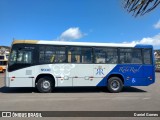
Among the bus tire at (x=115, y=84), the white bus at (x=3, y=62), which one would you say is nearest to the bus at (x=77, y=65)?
the bus tire at (x=115, y=84)

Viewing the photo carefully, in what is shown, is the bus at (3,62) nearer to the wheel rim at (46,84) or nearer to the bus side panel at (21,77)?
the bus side panel at (21,77)

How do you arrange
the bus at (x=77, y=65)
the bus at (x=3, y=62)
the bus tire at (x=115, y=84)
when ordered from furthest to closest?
the bus at (x=3, y=62) → the bus tire at (x=115, y=84) → the bus at (x=77, y=65)

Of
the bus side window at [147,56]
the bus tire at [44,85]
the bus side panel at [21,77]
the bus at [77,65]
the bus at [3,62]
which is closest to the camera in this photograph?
the bus side panel at [21,77]

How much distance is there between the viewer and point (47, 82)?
14.2 metres

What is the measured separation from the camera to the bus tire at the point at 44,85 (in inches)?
553

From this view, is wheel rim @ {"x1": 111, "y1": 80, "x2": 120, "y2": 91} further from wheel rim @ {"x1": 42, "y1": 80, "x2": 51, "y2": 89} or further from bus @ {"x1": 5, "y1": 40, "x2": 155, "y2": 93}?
wheel rim @ {"x1": 42, "y1": 80, "x2": 51, "y2": 89}

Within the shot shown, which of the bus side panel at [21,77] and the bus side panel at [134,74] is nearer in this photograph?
the bus side panel at [21,77]

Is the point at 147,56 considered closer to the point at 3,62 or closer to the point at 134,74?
the point at 134,74

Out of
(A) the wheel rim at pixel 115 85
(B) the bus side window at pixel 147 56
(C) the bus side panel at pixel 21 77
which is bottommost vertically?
(A) the wheel rim at pixel 115 85

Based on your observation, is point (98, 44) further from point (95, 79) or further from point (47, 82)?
point (47, 82)

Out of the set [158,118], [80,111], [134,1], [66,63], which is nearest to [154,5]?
[134,1]

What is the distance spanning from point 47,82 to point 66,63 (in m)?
1.50

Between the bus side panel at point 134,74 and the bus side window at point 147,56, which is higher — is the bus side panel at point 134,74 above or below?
below

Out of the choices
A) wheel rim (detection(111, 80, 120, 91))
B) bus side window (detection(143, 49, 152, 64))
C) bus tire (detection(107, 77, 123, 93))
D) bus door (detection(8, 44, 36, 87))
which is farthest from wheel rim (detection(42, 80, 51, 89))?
bus side window (detection(143, 49, 152, 64))
